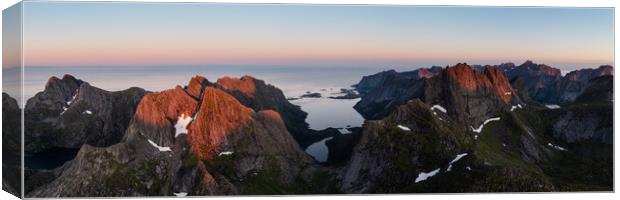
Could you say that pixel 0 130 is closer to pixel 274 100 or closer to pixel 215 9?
pixel 215 9

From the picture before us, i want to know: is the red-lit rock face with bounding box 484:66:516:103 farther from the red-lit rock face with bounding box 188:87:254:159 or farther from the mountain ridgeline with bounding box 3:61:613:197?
the red-lit rock face with bounding box 188:87:254:159

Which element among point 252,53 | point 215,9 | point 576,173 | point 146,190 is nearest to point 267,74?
point 252,53

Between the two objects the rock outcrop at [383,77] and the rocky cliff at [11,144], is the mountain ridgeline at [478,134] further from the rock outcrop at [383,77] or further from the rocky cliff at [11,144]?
the rocky cliff at [11,144]

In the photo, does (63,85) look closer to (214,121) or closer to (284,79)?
(214,121)

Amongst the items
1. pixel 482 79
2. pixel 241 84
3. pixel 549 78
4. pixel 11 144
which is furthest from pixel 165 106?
pixel 549 78

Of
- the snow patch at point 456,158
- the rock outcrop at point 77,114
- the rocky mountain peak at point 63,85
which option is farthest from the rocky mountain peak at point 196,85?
the snow patch at point 456,158
